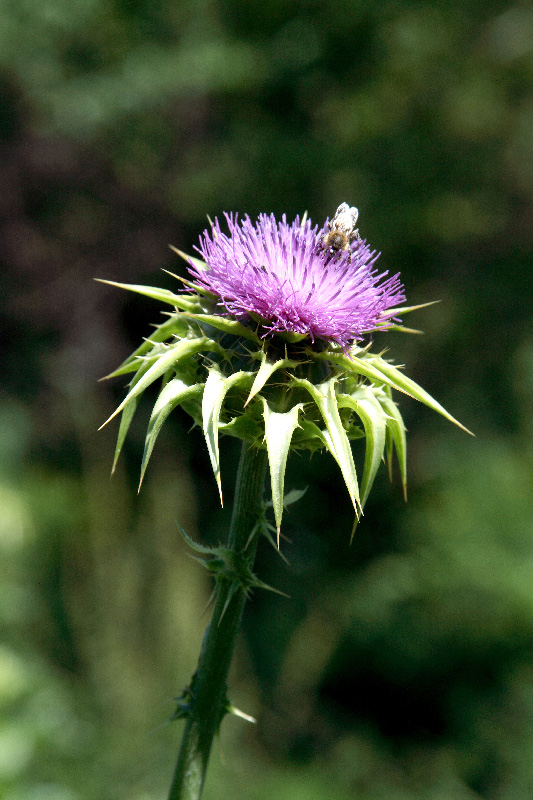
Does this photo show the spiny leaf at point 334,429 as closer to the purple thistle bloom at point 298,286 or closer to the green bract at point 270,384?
the green bract at point 270,384

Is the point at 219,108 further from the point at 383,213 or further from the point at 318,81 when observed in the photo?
the point at 383,213

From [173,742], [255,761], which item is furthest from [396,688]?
[173,742]

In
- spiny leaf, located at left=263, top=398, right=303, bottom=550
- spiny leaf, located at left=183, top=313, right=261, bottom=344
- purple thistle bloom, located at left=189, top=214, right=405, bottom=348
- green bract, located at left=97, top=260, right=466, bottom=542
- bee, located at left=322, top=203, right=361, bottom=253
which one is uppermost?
bee, located at left=322, top=203, right=361, bottom=253

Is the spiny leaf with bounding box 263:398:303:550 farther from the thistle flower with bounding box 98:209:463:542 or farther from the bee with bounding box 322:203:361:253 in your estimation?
the bee with bounding box 322:203:361:253

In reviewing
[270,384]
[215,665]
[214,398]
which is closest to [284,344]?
[270,384]

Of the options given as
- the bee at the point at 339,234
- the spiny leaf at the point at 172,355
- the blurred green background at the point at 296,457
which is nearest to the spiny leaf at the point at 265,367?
the spiny leaf at the point at 172,355

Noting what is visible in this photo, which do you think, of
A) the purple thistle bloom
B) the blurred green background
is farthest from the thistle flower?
the blurred green background

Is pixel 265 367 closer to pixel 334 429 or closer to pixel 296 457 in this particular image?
pixel 334 429
